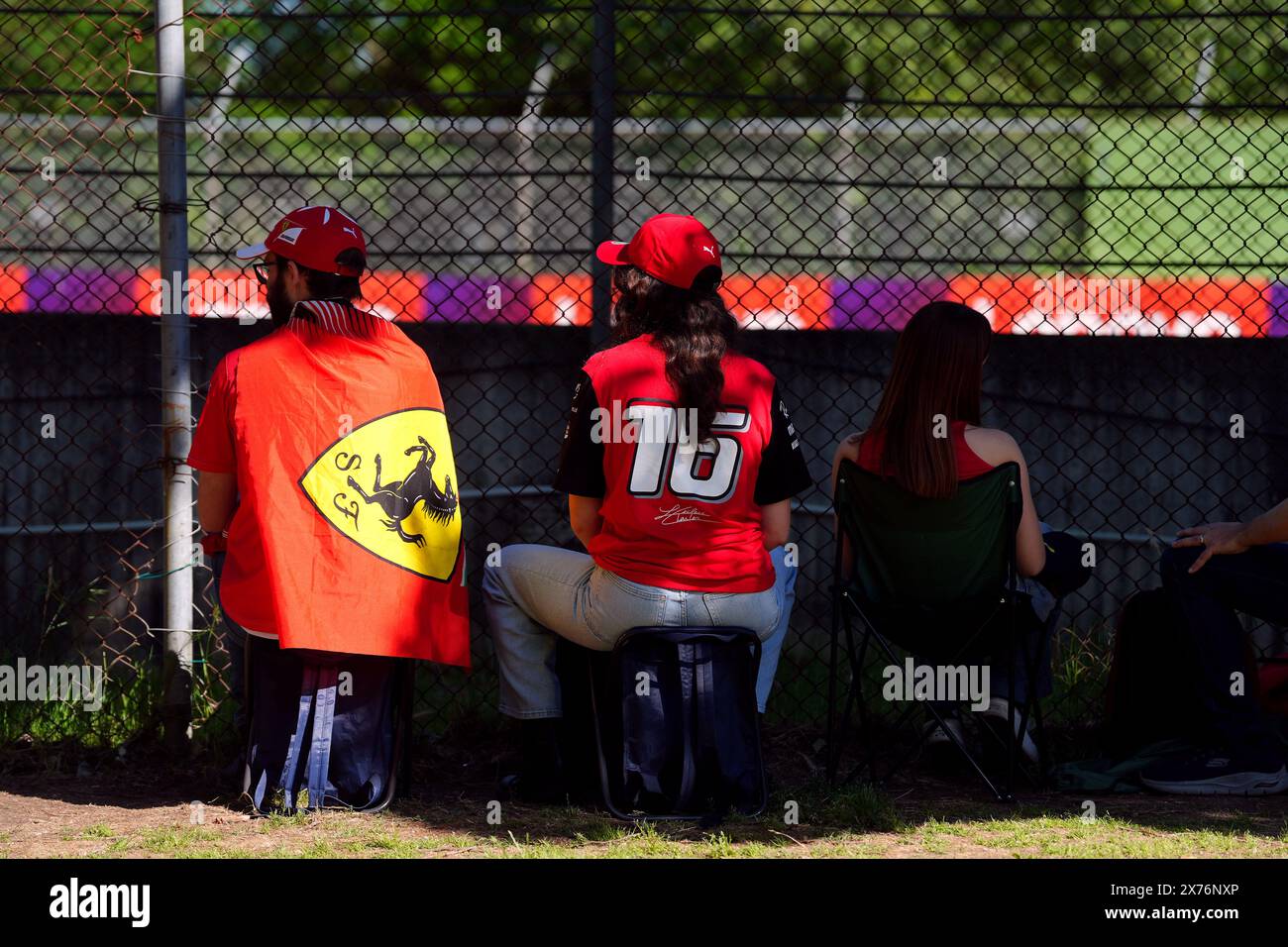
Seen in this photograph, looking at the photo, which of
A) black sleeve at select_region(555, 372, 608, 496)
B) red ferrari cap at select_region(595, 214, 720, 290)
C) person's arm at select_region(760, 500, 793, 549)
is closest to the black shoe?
person's arm at select_region(760, 500, 793, 549)

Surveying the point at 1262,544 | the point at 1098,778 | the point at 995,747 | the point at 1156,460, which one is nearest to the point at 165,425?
the point at 995,747

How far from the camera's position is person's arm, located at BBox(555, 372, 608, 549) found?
3.57 m

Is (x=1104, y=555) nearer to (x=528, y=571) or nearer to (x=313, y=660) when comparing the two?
(x=528, y=571)

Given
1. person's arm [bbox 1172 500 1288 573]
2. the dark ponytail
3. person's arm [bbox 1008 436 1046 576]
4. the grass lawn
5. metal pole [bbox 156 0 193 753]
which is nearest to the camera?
the grass lawn

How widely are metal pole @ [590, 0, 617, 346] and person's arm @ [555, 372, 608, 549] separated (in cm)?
93

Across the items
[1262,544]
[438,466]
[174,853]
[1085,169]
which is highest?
[1085,169]

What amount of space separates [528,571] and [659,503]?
437mm

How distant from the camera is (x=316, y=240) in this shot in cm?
371

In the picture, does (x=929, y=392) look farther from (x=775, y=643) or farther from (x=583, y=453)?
(x=583, y=453)

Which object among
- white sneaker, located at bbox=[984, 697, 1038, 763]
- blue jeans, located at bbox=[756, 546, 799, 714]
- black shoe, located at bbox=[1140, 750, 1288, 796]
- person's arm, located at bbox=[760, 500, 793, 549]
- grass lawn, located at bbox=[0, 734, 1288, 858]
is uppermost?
person's arm, located at bbox=[760, 500, 793, 549]

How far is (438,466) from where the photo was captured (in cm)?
373

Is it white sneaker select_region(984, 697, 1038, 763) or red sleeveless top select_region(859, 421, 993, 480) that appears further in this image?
white sneaker select_region(984, 697, 1038, 763)

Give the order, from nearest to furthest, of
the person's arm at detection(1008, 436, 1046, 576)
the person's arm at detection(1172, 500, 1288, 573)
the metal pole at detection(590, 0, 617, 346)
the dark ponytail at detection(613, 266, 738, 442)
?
the dark ponytail at detection(613, 266, 738, 442) < the person's arm at detection(1172, 500, 1288, 573) < the person's arm at detection(1008, 436, 1046, 576) < the metal pole at detection(590, 0, 617, 346)

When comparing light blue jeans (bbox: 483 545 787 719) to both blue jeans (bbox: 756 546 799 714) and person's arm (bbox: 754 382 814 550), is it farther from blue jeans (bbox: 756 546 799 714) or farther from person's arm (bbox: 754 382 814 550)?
person's arm (bbox: 754 382 814 550)
